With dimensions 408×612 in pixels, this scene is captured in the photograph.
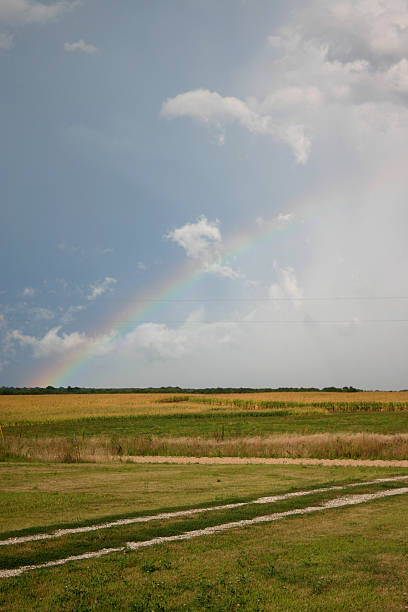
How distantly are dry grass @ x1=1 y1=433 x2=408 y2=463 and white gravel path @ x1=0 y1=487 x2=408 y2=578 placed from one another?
542 inches

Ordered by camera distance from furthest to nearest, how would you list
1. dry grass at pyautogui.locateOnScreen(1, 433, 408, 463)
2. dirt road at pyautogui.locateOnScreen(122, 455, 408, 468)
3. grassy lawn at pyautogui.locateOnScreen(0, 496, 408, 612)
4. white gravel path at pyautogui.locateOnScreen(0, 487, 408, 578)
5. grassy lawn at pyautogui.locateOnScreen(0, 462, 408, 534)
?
1. dry grass at pyautogui.locateOnScreen(1, 433, 408, 463)
2. dirt road at pyautogui.locateOnScreen(122, 455, 408, 468)
3. grassy lawn at pyautogui.locateOnScreen(0, 462, 408, 534)
4. white gravel path at pyautogui.locateOnScreen(0, 487, 408, 578)
5. grassy lawn at pyautogui.locateOnScreen(0, 496, 408, 612)

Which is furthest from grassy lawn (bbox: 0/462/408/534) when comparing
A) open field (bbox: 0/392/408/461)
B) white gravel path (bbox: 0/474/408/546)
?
open field (bbox: 0/392/408/461)

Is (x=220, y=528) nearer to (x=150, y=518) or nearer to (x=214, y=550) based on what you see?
(x=214, y=550)

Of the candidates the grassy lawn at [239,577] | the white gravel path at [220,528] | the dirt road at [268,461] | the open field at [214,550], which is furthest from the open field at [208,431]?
the grassy lawn at [239,577]

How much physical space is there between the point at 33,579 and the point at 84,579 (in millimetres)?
704

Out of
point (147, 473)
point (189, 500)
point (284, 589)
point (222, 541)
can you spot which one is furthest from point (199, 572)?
point (147, 473)

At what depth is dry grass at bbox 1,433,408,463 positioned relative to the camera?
29.7m

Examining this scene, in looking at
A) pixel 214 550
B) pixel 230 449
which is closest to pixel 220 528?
pixel 214 550

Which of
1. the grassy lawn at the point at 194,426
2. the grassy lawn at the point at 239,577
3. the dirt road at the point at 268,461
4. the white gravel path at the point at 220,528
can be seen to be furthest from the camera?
the grassy lawn at the point at 194,426

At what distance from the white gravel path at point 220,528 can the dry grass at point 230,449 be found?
13771mm

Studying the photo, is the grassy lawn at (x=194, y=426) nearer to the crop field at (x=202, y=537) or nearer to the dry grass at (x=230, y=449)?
the dry grass at (x=230, y=449)

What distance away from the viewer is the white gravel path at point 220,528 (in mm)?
8883

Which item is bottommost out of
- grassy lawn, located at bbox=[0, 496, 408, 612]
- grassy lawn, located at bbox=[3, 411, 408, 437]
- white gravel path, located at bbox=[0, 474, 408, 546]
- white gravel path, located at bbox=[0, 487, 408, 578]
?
grassy lawn, located at bbox=[3, 411, 408, 437]

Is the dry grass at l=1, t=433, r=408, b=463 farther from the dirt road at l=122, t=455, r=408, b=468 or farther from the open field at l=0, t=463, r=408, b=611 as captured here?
the open field at l=0, t=463, r=408, b=611
